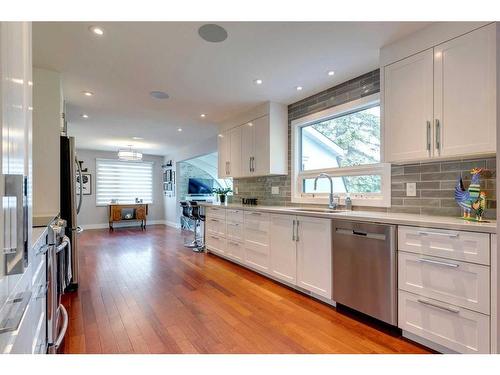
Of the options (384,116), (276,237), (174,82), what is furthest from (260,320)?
(174,82)

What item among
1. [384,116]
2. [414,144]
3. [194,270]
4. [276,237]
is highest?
[384,116]

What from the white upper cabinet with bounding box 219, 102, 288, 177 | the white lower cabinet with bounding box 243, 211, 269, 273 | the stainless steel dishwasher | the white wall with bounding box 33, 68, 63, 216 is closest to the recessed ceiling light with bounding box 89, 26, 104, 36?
the white wall with bounding box 33, 68, 63, 216

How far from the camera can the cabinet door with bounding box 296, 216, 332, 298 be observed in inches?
97.4

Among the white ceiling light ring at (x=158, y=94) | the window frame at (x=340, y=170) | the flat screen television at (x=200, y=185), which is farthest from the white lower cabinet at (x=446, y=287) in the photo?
the flat screen television at (x=200, y=185)

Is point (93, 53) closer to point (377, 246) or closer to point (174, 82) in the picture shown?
point (174, 82)

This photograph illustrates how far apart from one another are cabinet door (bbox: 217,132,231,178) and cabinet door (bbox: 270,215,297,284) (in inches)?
74.0

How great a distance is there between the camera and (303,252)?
2742mm

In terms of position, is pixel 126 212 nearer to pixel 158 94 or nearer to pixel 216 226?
pixel 216 226

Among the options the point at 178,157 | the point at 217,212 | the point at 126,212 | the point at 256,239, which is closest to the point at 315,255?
the point at 256,239

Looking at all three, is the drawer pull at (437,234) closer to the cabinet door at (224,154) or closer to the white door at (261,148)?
the white door at (261,148)

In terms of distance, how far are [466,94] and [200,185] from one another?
756cm

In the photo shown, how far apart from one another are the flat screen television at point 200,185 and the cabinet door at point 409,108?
6835 millimetres

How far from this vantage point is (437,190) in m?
2.21
